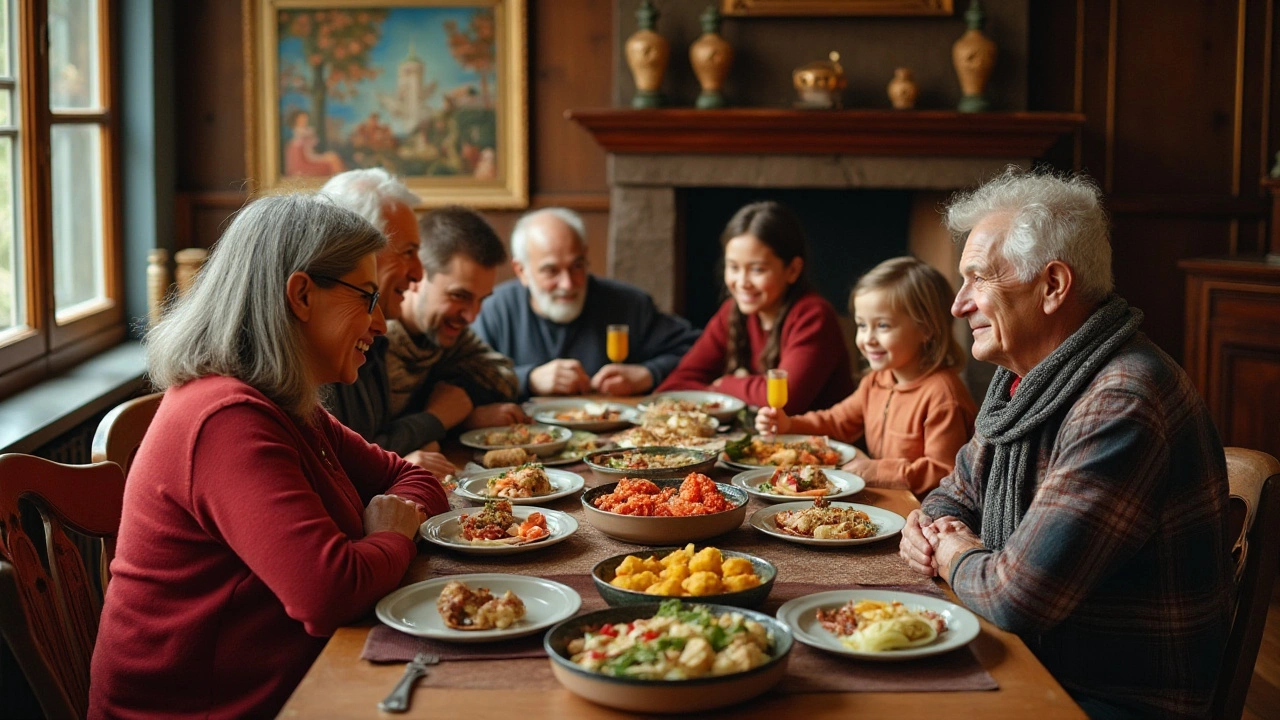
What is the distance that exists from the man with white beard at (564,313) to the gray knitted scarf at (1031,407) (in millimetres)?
1972

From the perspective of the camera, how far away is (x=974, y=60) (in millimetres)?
4852

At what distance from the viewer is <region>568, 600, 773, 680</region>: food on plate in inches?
51.1

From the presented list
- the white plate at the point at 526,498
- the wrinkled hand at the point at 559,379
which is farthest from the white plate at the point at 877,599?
the wrinkled hand at the point at 559,379

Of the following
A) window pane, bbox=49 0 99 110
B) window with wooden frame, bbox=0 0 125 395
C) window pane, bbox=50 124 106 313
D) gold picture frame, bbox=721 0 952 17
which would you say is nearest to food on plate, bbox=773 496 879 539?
window with wooden frame, bbox=0 0 125 395

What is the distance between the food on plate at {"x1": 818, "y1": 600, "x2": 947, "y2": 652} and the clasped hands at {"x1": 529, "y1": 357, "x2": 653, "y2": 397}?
1.99 metres

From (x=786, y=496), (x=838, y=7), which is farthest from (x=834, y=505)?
(x=838, y=7)

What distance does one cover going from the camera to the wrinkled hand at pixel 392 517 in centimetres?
184

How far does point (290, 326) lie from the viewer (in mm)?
1736

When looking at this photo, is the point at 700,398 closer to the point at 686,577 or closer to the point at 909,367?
the point at 909,367

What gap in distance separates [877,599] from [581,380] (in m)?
2.00

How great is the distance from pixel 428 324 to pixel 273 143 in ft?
8.62

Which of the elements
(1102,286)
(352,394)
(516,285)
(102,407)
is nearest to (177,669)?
(352,394)

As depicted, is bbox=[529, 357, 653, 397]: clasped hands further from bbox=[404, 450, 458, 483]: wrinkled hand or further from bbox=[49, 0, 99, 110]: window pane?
bbox=[49, 0, 99, 110]: window pane

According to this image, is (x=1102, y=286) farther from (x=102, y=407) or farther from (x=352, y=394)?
(x=102, y=407)
